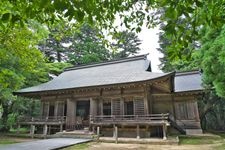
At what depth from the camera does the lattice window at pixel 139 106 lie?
14075mm

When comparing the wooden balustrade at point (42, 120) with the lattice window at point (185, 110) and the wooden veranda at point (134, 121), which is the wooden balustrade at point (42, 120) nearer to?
the wooden veranda at point (134, 121)

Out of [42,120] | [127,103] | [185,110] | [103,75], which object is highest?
[103,75]

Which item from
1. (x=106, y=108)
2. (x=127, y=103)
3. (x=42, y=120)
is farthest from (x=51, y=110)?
(x=127, y=103)

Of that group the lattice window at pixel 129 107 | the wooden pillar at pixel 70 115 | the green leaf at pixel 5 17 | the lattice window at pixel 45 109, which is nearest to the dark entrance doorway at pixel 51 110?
the lattice window at pixel 45 109

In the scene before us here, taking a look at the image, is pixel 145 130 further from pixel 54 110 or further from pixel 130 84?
pixel 54 110

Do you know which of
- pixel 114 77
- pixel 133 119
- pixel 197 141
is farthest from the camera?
pixel 114 77

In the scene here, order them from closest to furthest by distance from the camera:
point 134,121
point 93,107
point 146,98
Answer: point 134,121 → point 146,98 → point 93,107

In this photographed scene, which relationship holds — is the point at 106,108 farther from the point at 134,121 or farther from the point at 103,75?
the point at 134,121

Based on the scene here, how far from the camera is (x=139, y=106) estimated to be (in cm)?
1421

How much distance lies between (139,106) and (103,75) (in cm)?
488

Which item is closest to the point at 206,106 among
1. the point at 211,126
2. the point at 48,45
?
the point at 211,126

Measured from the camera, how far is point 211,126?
22.5 meters

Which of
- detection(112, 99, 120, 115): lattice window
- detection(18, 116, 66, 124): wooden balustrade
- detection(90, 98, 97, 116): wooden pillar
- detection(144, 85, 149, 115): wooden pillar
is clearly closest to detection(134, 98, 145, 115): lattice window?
detection(144, 85, 149, 115): wooden pillar

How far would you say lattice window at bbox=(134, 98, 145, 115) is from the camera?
14075mm
